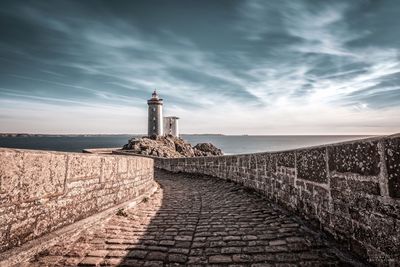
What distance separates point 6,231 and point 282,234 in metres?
3.52

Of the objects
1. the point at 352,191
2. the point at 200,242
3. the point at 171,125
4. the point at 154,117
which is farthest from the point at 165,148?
the point at 352,191

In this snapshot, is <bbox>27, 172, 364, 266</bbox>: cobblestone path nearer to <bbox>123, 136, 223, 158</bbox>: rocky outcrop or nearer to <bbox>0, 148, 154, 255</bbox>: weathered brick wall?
<bbox>0, 148, 154, 255</bbox>: weathered brick wall

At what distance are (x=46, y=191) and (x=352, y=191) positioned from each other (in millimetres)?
3800

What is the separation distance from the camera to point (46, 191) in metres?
3.34

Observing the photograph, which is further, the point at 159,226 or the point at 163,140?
the point at 163,140

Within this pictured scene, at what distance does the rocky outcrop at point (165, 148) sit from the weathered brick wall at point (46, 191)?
30.5 m

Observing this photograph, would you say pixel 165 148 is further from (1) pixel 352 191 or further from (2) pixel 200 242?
(1) pixel 352 191

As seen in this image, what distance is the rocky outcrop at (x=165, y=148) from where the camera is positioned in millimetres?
36781

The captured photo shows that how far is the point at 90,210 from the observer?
14.2 ft

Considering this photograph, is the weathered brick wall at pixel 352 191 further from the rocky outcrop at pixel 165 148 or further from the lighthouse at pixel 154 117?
the lighthouse at pixel 154 117

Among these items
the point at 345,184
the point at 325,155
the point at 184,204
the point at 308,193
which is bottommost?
the point at 184,204

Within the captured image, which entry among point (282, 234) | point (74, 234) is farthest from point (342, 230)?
point (74, 234)

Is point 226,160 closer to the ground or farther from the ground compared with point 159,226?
farther from the ground

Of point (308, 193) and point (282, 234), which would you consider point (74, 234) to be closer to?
point (282, 234)
